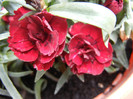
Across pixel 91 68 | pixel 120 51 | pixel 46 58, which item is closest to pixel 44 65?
pixel 46 58

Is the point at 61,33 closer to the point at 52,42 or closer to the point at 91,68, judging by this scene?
the point at 52,42

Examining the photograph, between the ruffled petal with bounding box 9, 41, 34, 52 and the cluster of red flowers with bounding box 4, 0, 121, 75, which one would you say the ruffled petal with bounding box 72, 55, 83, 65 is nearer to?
the cluster of red flowers with bounding box 4, 0, 121, 75

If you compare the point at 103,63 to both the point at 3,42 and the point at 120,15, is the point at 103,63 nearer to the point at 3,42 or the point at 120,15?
the point at 120,15

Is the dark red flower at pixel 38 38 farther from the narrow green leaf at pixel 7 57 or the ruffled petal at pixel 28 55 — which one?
the narrow green leaf at pixel 7 57

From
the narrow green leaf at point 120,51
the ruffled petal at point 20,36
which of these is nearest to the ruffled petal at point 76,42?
the ruffled petal at point 20,36

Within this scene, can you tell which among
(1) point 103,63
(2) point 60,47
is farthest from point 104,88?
(2) point 60,47

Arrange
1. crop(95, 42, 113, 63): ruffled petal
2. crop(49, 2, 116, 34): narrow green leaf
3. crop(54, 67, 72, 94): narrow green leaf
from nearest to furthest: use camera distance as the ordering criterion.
Result: crop(49, 2, 116, 34): narrow green leaf
crop(95, 42, 113, 63): ruffled petal
crop(54, 67, 72, 94): narrow green leaf

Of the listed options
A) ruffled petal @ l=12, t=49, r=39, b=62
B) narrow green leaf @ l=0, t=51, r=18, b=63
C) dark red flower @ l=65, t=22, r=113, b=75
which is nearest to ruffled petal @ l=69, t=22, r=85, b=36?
dark red flower @ l=65, t=22, r=113, b=75
